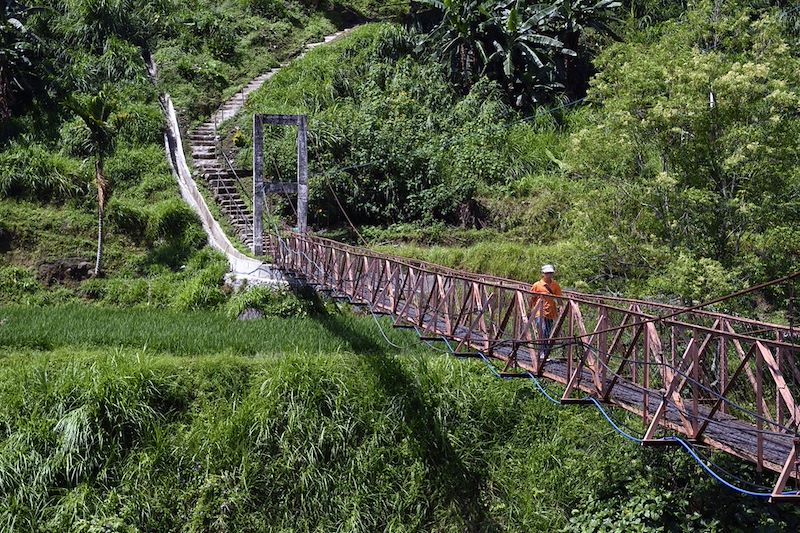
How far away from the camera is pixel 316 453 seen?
10.2m

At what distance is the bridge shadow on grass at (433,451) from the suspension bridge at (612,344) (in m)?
1.16

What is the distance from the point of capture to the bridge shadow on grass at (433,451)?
33.5ft

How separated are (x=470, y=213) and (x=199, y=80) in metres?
10.3

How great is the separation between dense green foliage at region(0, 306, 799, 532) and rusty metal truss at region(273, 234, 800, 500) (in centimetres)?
110

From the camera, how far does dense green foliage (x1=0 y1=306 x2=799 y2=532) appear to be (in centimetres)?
946

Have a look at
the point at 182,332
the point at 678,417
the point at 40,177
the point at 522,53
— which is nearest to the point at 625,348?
the point at 678,417

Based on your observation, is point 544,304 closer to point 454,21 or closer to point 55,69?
point 454,21

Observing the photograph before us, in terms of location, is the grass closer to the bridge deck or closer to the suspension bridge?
the suspension bridge

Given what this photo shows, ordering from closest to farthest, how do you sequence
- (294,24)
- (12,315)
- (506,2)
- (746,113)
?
1. (746,113)
2. (12,315)
3. (506,2)
4. (294,24)

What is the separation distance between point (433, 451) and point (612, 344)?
4368 millimetres

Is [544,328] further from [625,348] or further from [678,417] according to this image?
[678,417]

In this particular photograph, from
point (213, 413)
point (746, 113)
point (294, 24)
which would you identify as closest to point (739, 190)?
point (746, 113)

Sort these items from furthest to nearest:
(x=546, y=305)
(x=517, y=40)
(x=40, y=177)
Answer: (x=517, y=40) < (x=40, y=177) < (x=546, y=305)

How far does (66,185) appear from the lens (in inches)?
678
